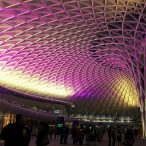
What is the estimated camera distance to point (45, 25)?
146 ft

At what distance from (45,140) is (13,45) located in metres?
34.1

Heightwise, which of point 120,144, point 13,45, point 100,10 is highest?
point 100,10

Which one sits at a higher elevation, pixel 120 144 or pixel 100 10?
pixel 100 10

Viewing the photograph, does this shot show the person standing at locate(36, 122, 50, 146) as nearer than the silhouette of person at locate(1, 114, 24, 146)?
No

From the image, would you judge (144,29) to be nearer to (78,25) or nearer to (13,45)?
(78,25)

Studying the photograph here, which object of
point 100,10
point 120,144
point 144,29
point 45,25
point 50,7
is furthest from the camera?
point 144,29

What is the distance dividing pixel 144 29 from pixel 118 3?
10542mm

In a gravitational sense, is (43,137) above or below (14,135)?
below

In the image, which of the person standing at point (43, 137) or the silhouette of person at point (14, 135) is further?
the person standing at point (43, 137)

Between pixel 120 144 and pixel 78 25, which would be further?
pixel 78 25

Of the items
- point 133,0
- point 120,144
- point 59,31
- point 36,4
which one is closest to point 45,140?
point 120,144

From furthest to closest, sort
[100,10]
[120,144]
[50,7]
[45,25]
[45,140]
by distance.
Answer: [45,25]
[100,10]
[50,7]
[120,144]
[45,140]

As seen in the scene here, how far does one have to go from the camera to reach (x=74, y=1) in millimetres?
37250

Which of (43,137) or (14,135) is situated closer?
(14,135)
